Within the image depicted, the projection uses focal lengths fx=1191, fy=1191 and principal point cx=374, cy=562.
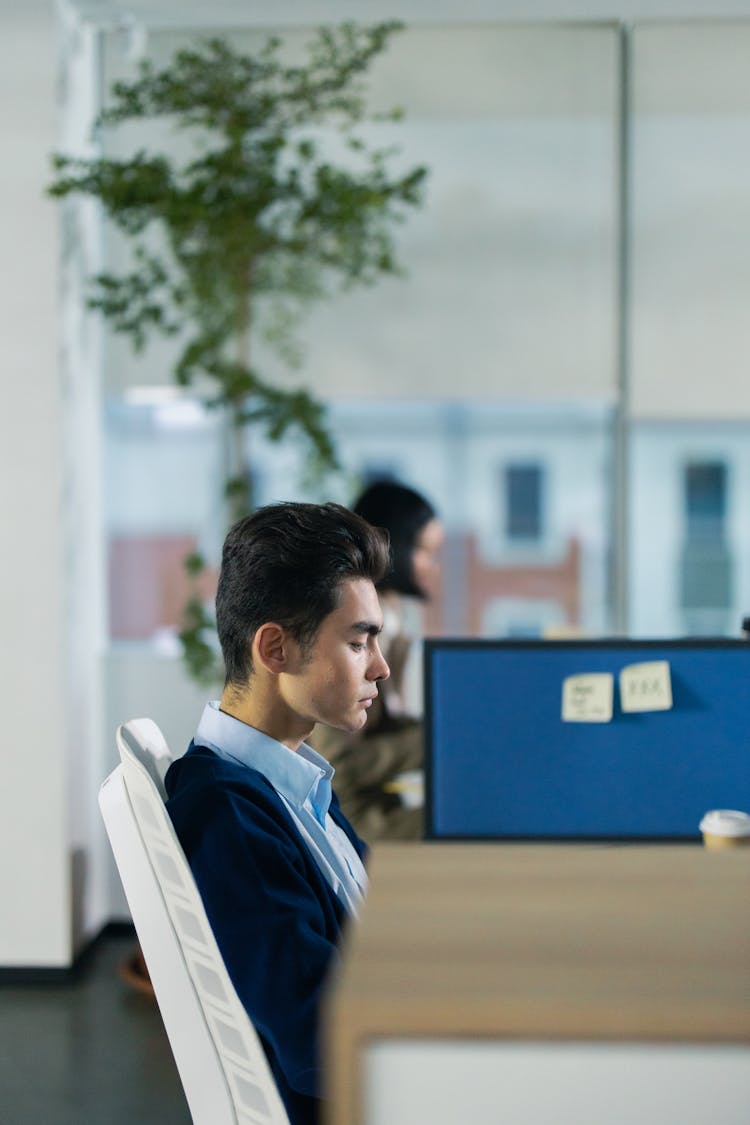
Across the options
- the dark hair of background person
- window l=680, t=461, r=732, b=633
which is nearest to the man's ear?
the dark hair of background person

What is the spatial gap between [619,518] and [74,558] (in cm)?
185

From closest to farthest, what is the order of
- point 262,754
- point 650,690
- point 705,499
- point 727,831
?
1. point 262,754
2. point 727,831
3. point 650,690
4. point 705,499

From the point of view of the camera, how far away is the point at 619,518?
4.14 meters

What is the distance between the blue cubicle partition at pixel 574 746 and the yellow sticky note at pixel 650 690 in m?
0.01

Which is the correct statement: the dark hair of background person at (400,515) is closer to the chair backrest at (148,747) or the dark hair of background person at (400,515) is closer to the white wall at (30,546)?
the white wall at (30,546)

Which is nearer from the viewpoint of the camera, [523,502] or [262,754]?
[262,754]

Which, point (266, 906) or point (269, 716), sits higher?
point (269, 716)

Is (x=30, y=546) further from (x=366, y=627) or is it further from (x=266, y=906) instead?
(x=266, y=906)

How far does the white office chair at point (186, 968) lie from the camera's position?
118cm

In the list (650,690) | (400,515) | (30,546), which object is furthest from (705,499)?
(650,690)

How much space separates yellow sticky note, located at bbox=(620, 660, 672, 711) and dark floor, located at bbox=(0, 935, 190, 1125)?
1.60m

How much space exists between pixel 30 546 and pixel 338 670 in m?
2.40

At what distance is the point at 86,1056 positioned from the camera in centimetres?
318

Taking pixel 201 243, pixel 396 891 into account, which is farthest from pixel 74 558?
pixel 396 891
